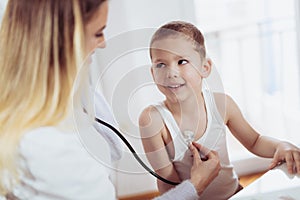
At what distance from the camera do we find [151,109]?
26.4 inches

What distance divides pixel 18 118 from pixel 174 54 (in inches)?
9.0

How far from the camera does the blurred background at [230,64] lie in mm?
650

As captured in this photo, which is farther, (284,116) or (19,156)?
(284,116)

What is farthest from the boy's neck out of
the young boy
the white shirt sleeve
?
the white shirt sleeve

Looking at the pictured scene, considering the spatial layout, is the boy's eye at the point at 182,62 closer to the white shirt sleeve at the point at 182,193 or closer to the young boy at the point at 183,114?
the young boy at the point at 183,114

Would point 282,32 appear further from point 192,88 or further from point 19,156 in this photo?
point 19,156

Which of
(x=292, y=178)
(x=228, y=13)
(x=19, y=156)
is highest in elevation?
(x=228, y=13)

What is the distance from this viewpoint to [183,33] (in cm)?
67

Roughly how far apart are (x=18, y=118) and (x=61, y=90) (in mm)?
66

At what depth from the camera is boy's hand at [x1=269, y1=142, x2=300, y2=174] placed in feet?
2.50

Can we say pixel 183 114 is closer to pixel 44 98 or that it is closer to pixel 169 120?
pixel 169 120

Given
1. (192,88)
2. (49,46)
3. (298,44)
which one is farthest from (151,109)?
(298,44)

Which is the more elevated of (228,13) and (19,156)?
(228,13)

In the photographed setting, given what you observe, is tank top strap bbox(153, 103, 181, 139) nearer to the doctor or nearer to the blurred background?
the blurred background
